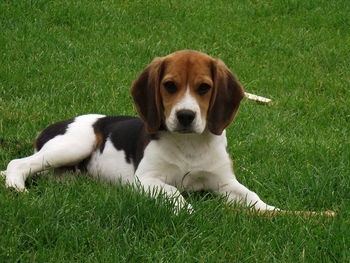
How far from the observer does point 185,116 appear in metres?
5.02

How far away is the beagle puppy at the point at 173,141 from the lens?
16.9ft

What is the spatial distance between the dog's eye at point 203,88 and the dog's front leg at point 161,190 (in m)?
0.74

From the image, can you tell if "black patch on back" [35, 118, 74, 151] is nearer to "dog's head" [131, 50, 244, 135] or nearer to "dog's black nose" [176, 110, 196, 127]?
"dog's head" [131, 50, 244, 135]

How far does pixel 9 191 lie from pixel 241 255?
5.96 feet

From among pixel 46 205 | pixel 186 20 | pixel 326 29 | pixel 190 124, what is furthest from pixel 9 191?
pixel 326 29

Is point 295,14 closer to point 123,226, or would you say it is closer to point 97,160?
point 97,160

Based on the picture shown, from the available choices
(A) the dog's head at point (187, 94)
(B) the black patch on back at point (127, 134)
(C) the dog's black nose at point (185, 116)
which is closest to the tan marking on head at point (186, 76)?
(A) the dog's head at point (187, 94)

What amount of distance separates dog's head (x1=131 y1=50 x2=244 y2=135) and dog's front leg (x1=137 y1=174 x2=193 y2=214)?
0.38 metres

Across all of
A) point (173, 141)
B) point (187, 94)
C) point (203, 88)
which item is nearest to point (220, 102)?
point (203, 88)

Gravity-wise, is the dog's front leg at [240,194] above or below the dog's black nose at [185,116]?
below

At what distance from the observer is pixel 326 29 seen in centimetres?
1255

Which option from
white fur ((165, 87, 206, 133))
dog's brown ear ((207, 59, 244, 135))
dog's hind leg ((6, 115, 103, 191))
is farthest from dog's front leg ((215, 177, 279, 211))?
dog's hind leg ((6, 115, 103, 191))

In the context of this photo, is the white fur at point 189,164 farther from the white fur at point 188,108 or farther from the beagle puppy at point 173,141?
the white fur at point 188,108

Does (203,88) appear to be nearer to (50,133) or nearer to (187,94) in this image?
(187,94)
